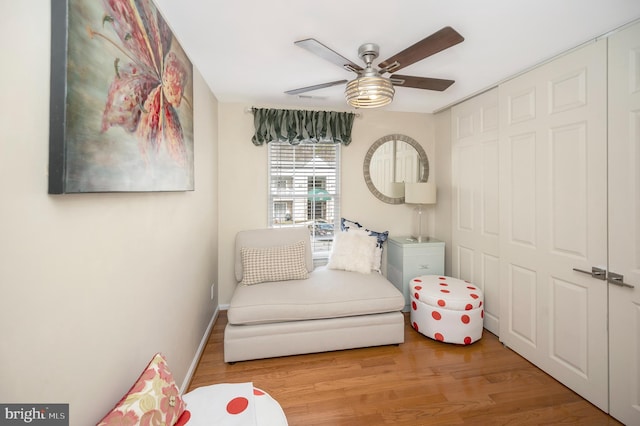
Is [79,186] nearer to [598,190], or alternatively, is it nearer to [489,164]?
[598,190]

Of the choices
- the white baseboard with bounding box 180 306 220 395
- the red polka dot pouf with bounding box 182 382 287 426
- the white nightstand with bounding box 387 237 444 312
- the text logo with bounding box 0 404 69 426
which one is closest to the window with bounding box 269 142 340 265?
the white nightstand with bounding box 387 237 444 312

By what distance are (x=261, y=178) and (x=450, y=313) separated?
2488mm

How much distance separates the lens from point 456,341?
247 centimetres

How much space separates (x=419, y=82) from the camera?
205 centimetres

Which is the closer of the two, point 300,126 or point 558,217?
point 558,217

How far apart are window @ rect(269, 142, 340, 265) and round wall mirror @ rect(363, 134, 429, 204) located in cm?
47

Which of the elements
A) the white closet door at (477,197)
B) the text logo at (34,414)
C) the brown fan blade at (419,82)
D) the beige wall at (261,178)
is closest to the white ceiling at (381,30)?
the brown fan blade at (419,82)

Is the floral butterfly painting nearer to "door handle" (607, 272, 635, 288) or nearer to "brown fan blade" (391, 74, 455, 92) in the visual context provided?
"brown fan blade" (391, 74, 455, 92)

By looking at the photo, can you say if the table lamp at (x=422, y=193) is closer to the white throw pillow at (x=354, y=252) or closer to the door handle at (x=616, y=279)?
the white throw pillow at (x=354, y=252)

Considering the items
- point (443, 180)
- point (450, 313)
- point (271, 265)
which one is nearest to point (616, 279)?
point (450, 313)

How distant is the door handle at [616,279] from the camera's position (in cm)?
164

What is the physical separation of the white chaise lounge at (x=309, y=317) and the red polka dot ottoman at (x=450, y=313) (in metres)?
0.31

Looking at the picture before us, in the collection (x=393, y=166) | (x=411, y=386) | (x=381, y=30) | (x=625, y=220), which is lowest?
(x=411, y=386)

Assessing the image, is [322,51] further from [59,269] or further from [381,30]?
[59,269]
